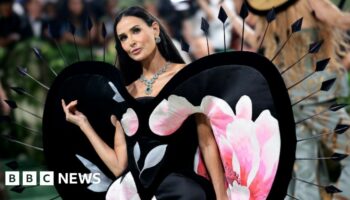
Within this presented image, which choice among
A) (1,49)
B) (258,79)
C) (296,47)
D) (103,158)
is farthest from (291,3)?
(1,49)

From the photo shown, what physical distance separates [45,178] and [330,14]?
1.13 m

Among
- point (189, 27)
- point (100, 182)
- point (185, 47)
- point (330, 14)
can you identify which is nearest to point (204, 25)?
point (185, 47)

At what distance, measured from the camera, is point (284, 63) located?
8.20 feet

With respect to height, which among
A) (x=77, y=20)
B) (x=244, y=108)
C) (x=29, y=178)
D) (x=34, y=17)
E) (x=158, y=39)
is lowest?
(x=29, y=178)

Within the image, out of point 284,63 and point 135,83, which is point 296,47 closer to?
point 284,63

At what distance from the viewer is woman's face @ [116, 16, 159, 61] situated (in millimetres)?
1976

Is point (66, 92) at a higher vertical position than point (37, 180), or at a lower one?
higher

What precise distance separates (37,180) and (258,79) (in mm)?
817

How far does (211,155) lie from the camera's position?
190 cm

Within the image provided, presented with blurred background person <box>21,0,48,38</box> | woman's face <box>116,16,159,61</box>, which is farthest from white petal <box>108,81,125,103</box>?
blurred background person <box>21,0,48,38</box>

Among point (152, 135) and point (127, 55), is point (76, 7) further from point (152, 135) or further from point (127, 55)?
point (152, 135)

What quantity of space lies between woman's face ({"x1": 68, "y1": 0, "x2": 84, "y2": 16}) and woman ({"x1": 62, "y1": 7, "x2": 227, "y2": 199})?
1037 mm

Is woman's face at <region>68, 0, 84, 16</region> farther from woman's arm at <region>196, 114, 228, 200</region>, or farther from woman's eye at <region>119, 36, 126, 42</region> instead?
woman's arm at <region>196, 114, 228, 200</region>

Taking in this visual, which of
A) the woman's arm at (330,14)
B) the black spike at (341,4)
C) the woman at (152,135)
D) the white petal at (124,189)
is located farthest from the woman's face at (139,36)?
the black spike at (341,4)
